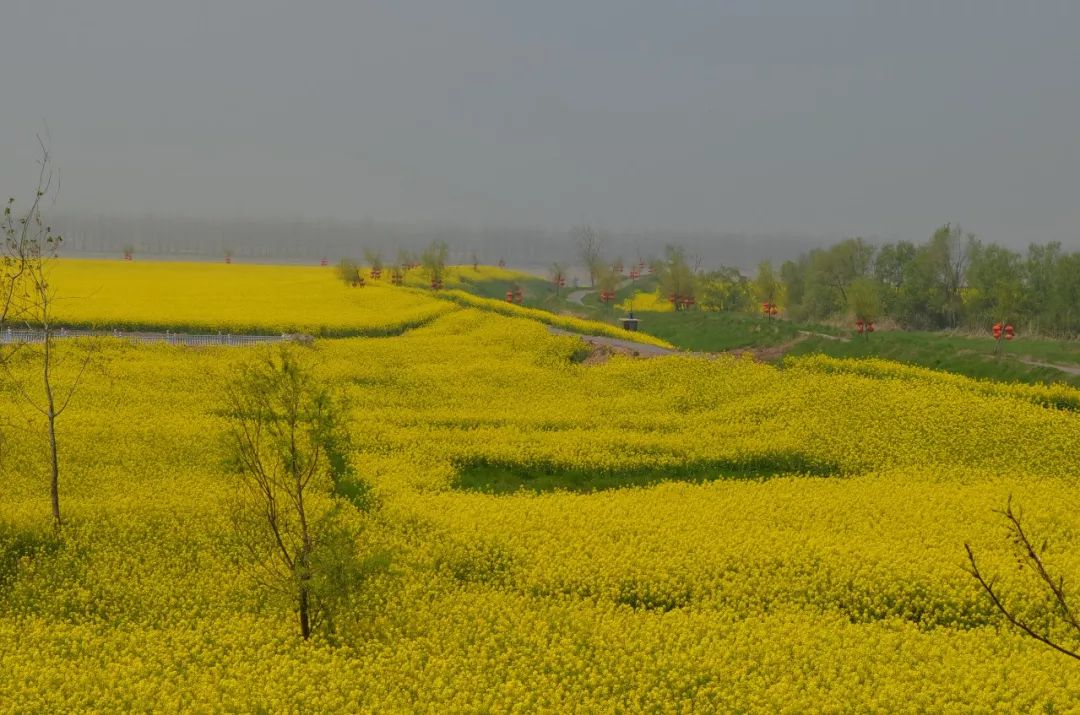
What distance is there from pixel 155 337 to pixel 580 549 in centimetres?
3937

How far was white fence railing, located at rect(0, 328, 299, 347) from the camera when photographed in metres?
45.7

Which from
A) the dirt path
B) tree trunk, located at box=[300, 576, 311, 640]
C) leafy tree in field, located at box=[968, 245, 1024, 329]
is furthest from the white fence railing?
leafy tree in field, located at box=[968, 245, 1024, 329]

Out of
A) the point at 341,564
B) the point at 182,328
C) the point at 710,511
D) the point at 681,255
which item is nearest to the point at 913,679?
the point at 710,511

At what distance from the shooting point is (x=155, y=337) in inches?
1932

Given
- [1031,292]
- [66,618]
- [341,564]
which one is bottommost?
[66,618]

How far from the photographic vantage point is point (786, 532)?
20.8 meters

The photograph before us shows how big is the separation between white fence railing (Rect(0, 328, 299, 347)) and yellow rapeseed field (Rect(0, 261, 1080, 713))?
7.20 metres

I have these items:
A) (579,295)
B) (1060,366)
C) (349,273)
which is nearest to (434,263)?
(349,273)

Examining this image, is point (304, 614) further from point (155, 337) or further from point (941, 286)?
point (941, 286)

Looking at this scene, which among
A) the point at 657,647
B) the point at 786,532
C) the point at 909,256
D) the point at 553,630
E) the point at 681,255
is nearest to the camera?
the point at 657,647

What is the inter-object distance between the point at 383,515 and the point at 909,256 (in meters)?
71.4

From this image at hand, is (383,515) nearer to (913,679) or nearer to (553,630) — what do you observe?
(553,630)

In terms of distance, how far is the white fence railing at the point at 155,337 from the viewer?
1797 inches

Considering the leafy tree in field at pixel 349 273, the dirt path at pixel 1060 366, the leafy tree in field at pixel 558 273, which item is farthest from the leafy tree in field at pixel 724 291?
the dirt path at pixel 1060 366
